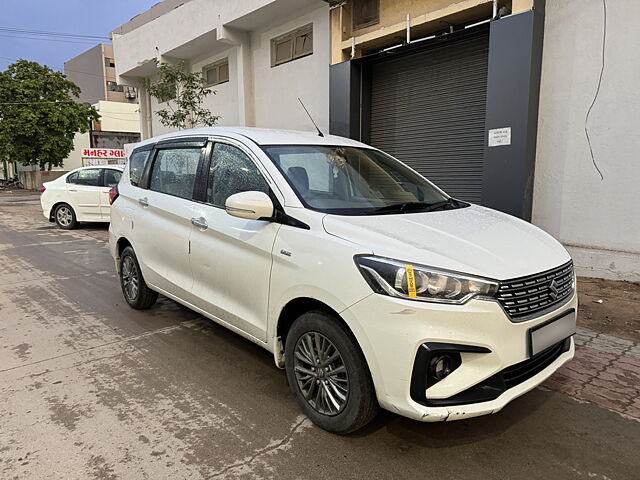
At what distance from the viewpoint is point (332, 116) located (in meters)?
9.87

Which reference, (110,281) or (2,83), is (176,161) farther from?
(2,83)

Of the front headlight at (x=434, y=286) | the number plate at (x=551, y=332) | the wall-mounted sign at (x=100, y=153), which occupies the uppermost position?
the wall-mounted sign at (x=100, y=153)

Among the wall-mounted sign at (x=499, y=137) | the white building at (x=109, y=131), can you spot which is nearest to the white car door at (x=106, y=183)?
the wall-mounted sign at (x=499, y=137)

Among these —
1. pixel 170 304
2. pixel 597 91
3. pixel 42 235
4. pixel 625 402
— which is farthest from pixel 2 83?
pixel 625 402

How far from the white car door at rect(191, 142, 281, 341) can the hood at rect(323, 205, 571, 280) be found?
639 mm

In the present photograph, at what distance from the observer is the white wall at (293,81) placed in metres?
10.5

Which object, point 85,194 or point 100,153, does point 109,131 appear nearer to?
point 100,153

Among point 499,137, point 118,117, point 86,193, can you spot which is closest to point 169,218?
point 499,137

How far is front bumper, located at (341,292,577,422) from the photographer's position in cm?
235

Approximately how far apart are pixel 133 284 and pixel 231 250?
227 centimetres

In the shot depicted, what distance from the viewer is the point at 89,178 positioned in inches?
473

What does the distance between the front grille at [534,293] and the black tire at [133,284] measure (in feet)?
12.3

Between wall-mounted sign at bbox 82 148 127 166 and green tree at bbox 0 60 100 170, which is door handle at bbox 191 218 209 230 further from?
green tree at bbox 0 60 100 170

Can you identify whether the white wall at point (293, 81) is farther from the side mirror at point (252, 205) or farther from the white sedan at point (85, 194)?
the side mirror at point (252, 205)
